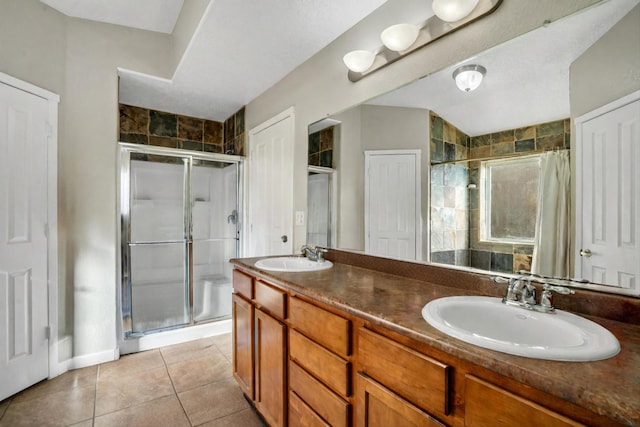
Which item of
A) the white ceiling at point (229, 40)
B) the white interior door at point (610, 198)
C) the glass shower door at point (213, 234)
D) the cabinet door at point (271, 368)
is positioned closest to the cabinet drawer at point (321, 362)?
the cabinet door at point (271, 368)

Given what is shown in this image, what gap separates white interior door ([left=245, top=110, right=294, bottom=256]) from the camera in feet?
8.26

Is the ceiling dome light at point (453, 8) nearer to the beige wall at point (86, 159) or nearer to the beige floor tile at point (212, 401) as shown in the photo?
the beige floor tile at point (212, 401)

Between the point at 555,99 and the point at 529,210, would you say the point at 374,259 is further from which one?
the point at 555,99

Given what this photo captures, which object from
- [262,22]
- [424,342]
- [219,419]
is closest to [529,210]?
[424,342]

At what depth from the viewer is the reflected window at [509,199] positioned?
1.13 meters

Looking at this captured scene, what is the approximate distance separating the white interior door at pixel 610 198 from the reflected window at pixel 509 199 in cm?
14

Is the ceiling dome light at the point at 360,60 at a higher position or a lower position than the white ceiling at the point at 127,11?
lower

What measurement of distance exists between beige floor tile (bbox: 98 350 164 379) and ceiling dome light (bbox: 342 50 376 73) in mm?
2595

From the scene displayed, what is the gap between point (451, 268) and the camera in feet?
4.39

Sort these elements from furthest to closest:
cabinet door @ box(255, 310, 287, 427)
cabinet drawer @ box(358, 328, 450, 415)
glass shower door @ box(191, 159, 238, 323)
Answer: glass shower door @ box(191, 159, 238, 323)
cabinet door @ box(255, 310, 287, 427)
cabinet drawer @ box(358, 328, 450, 415)

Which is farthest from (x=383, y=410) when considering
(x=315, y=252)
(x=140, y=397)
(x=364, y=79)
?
(x=140, y=397)

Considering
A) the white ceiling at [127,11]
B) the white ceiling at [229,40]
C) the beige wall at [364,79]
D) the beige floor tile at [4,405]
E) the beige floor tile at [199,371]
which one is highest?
the white ceiling at [127,11]

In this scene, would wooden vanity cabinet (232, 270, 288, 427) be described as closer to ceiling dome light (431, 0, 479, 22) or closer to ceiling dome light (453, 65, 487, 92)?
ceiling dome light (453, 65, 487, 92)

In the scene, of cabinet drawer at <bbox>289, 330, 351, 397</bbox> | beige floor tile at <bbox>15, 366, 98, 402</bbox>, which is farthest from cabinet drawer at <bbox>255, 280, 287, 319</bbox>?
beige floor tile at <bbox>15, 366, 98, 402</bbox>
